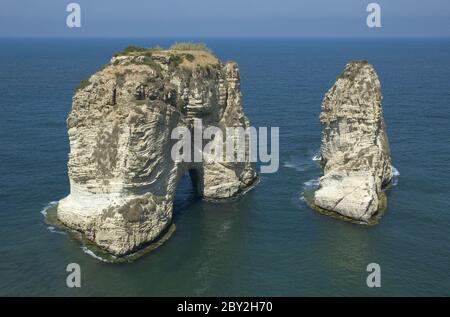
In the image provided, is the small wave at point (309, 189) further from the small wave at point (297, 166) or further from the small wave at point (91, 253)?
the small wave at point (91, 253)

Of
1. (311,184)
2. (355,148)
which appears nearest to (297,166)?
(311,184)

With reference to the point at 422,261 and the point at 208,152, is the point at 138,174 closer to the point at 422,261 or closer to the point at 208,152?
the point at 208,152

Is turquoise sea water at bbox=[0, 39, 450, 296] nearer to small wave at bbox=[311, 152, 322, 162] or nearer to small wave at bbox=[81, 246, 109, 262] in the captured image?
small wave at bbox=[81, 246, 109, 262]

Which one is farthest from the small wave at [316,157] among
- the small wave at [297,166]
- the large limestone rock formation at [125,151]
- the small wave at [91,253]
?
the small wave at [91,253]

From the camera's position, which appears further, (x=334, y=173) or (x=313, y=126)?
(x=313, y=126)
